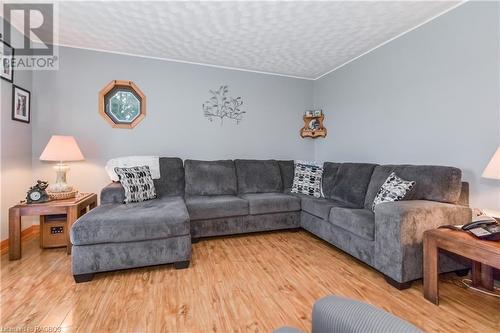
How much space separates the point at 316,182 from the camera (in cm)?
324

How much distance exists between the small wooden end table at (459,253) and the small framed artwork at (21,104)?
13.5 ft

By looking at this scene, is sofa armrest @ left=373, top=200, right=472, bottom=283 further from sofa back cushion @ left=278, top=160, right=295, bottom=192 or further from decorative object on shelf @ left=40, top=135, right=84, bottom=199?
decorative object on shelf @ left=40, top=135, right=84, bottom=199

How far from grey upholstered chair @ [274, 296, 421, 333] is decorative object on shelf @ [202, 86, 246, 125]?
324 centimetres

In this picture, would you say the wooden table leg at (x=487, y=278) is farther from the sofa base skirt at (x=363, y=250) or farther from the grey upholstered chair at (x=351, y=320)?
the grey upholstered chair at (x=351, y=320)

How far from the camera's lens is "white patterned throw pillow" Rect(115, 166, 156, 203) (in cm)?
261

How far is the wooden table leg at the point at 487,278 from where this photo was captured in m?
1.75

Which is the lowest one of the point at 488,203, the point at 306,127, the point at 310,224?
the point at 310,224

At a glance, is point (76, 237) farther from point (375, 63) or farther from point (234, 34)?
point (375, 63)

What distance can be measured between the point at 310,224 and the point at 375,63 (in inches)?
86.2

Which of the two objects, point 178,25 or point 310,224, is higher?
point 178,25

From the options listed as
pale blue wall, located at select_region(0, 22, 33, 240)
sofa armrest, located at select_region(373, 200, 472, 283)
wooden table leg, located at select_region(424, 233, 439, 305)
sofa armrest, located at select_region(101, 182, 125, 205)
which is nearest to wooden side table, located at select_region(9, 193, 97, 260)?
sofa armrest, located at select_region(101, 182, 125, 205)

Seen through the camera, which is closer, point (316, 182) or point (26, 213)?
point (26, 213)

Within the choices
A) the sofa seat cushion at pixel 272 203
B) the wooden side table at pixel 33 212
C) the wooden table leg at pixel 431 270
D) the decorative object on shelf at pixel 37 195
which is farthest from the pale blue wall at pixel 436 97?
the decorative object on shelf at pixel 37 195

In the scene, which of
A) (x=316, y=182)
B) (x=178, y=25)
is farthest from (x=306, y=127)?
(x=178, y=25)
